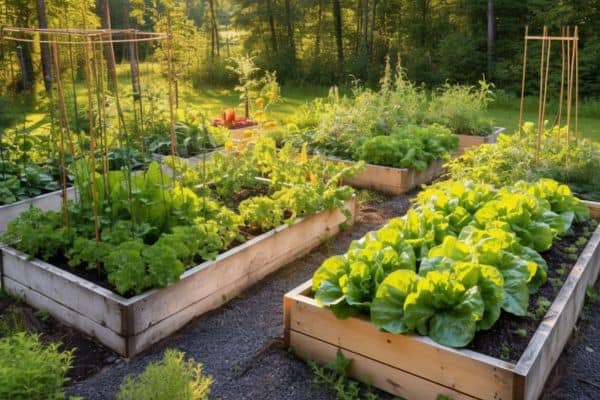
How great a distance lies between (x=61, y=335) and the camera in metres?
3.42

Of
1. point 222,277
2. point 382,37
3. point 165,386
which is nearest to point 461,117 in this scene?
point 222,277

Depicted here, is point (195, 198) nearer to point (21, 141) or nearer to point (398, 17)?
point (21, 141)

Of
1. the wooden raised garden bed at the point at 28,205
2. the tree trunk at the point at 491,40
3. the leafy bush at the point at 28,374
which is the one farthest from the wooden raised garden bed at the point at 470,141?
the tree trunk at the point at 491,40

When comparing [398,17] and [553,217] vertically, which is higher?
[398,17]

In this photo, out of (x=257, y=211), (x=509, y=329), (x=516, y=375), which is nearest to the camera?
(x=516, y=375)

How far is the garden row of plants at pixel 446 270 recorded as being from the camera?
9.02ft

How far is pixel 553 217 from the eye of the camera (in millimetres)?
3947

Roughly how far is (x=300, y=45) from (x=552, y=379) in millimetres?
15732

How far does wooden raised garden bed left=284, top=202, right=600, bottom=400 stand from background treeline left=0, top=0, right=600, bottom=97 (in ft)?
29.3

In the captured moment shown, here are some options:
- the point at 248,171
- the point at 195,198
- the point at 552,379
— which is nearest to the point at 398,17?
the point at 248,171

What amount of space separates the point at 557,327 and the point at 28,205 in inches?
154

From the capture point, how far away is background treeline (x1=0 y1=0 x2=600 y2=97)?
13.2 m

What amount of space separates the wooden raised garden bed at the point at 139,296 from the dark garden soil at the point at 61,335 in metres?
0.04

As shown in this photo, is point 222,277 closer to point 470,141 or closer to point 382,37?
point 470,141
